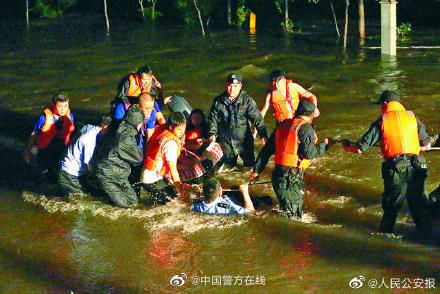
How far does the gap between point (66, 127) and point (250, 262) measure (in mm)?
3647

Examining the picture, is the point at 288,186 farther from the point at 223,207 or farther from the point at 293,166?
the point at 223,207

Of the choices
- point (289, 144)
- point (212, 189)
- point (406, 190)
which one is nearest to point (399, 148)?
point (406, 190)

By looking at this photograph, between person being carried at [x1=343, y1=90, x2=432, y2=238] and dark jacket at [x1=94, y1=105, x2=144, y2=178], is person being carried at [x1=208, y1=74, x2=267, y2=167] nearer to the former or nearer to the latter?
dark jacket at [x1=94, y1=105, x2=144, y2=178]

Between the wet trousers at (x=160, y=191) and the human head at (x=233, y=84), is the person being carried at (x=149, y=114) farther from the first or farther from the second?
the human head at (x=233, y=84)

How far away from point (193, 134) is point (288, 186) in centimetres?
266

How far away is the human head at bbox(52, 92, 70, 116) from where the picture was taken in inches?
406

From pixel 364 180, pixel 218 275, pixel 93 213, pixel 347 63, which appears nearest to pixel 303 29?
pixel 347 63

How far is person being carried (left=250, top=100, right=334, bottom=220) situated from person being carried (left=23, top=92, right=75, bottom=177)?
315cm

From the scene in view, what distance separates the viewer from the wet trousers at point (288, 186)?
867cm

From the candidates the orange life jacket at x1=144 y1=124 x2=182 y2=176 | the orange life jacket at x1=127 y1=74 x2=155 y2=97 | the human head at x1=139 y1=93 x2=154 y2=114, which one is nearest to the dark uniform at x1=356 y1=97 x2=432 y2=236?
the orange life jacket at x1=144 y1=124 x2=182 y2=176

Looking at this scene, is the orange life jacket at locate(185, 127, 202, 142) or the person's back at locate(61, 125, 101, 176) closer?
the person's back at locate(61, 125, 101, 176)

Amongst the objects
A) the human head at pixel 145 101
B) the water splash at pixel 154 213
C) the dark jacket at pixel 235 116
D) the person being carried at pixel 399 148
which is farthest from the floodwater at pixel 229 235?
the human head at pixel 145 101

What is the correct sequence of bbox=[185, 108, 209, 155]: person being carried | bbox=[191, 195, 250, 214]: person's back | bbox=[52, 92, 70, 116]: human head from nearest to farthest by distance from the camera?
bbox=[191, 195, 250, 214]: person's back → bbox=[52, 92, 70, 116]: human head → bbox=[185, 108, 209, 155]: person being carried

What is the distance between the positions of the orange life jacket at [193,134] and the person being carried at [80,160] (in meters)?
1.33
